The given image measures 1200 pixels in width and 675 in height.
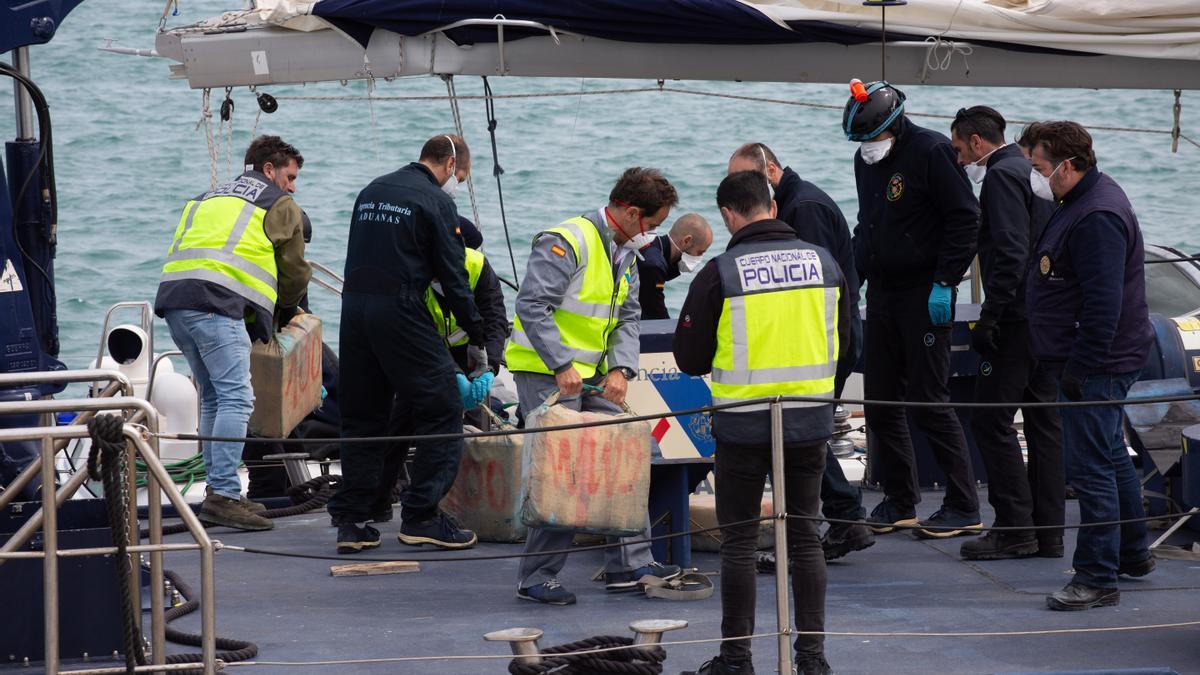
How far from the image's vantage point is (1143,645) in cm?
533

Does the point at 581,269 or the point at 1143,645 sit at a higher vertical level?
the point at 581,269

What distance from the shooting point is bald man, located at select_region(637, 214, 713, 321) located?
29.5ft

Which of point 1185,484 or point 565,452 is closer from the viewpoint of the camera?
point 565,452

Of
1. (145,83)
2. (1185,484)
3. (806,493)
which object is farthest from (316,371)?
(145,83)

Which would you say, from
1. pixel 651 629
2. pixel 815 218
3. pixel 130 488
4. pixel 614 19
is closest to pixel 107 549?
pixel 130 488

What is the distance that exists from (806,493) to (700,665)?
687 millimetres

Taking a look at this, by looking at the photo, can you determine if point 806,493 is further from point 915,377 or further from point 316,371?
point 316,371

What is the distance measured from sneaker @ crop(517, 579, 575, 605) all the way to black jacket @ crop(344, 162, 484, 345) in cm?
133

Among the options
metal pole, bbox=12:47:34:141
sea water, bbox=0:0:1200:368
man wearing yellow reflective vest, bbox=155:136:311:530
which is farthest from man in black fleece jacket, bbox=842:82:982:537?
sea water, bbox=0:0:1200:368

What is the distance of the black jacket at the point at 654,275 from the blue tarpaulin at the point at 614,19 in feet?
4.57

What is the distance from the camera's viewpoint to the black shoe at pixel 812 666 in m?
4.89

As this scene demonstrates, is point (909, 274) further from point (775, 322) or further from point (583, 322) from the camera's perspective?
point (775, 322)

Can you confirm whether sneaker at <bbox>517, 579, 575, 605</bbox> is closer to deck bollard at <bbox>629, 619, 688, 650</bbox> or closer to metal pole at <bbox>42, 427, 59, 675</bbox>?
deck bollard at <bbox>629, 619, 688, 650</bbox>

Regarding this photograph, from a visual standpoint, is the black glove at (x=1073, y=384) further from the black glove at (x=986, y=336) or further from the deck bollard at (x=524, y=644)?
the deck bollard at (x=524, y=644)
